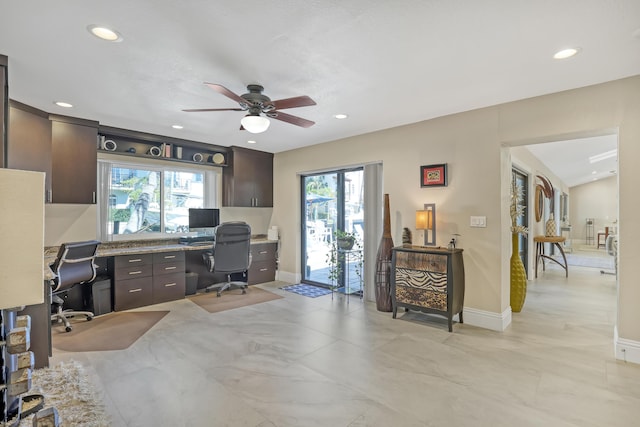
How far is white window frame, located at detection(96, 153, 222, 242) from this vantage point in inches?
179

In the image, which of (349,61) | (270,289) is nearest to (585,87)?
(349,61)

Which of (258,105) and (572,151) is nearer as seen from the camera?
(258,105)

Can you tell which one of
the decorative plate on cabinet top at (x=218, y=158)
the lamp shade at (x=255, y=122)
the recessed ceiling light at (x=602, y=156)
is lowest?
the lamp shade at (x=255, y=122)

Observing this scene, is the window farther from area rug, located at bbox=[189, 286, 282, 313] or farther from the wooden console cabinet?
the wooden console cabinet

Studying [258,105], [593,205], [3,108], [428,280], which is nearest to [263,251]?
[428,280]

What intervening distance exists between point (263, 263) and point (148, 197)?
2250 millimetres

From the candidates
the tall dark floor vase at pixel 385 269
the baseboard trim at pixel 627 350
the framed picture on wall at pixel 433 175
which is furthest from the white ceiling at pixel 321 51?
the baseboard trim at pixel 627 350

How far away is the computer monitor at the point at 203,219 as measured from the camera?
5.25 metres

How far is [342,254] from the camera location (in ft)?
17.0

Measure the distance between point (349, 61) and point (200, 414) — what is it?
276cm

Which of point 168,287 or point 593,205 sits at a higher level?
point 593,205

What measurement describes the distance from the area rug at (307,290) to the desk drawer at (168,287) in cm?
165

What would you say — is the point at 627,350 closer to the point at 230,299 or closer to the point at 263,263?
the point at 230,299

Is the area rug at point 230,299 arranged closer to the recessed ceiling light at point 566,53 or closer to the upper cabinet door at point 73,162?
the upper cabinet door at point 73,162
